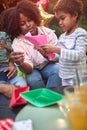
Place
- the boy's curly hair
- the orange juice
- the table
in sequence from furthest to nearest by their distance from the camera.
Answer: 1. the boy's curly hair
2. the table
3. the orange juice

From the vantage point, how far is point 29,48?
8.10ft

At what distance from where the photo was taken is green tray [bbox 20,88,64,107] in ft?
4.47

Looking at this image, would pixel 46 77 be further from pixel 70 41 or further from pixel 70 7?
pixel 70 7

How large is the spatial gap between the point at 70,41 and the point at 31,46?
14.5 inches

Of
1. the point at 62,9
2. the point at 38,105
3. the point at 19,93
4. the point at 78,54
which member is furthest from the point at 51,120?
the point at 62,9

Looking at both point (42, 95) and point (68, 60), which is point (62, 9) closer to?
point (68, 60)

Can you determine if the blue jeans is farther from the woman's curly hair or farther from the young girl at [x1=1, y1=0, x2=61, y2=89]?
the woman's curly hair

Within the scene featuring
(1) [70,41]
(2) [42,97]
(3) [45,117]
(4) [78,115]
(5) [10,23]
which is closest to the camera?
(4) [78,115]

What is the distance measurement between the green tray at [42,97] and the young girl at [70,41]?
27.7 inches

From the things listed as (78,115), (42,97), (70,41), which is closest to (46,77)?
(70,41)

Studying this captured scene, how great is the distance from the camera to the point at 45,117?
1.23m

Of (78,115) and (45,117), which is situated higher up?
(78,115)

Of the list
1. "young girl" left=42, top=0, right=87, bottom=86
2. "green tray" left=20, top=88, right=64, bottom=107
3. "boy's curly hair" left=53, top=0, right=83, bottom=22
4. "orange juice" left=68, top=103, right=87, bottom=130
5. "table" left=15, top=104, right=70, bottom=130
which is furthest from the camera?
"boy's curly hair" left=53, top=0, right=83, bottom=22

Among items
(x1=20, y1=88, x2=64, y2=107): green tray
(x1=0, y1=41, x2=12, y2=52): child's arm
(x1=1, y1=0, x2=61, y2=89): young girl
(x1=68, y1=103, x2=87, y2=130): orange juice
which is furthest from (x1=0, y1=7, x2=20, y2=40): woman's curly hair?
(x1=68, y1=103, x2=87, y2=130): orange juice
